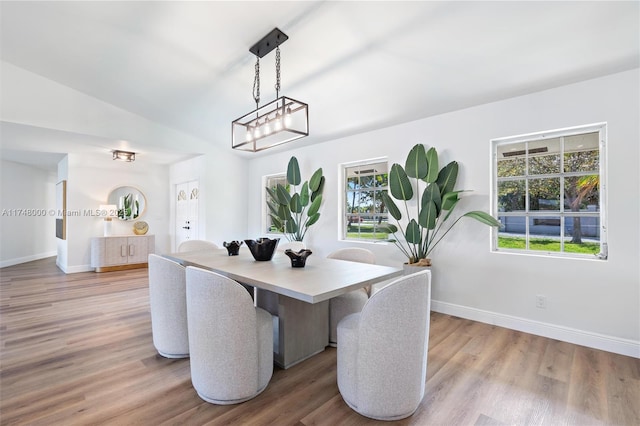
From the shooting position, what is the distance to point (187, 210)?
648cm

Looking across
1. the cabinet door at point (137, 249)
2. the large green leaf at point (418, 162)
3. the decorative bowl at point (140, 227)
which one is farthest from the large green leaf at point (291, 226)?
the decorative bowl at point (140, 227)

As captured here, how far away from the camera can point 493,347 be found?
2.59m

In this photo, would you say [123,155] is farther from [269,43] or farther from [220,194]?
[269,43]

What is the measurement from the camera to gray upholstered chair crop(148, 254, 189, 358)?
2271 millimetres

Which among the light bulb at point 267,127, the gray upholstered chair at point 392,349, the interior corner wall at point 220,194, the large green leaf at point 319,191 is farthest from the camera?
the interior corner wall at point 220,194

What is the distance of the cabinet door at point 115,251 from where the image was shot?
5.86 metres

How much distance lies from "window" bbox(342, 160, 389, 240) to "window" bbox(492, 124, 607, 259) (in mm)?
1455

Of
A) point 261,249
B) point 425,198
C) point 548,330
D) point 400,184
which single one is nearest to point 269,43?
point 261,249

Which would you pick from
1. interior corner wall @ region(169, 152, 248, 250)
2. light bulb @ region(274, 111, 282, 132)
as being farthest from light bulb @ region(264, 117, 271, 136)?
interior corner wall @ region(169, 152, 248, 250)

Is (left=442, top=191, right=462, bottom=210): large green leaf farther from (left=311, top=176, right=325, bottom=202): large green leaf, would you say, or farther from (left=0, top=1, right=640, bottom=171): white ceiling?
(left=311, top=176, right=325, bottom=202): large green leaf

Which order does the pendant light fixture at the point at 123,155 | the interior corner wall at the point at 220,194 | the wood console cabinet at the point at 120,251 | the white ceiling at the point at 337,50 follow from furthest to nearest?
1. the wood console cabinet at the point at 120,251
2. the interior corner wall at the point at 220,194
3. the pendant light fixture at the point at 123,155
4. the white ceiling at the point at 337,50

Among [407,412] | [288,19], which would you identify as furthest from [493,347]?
[288,19]

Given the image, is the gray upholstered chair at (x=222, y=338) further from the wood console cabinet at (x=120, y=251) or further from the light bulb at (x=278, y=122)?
the wood console cabinet at (x=120, y=251)

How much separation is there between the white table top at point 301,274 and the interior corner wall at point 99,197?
15.1 feet
